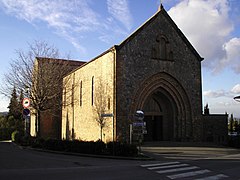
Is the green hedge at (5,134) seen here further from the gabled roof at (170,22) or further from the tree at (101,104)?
the gabled roof at (170,22)

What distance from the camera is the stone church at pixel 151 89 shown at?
81.3 feet

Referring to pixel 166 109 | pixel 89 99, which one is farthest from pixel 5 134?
pixel 166 109

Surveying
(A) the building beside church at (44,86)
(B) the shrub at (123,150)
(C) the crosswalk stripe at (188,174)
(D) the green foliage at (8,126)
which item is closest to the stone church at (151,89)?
(A) the building beside church at (44,86)

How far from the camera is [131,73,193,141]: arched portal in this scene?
27431mm

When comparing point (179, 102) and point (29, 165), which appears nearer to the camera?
point (29, 165)

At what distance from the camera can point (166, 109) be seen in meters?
29.3

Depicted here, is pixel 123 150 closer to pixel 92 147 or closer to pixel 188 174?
pixel 92 147

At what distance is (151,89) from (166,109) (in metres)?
3.74

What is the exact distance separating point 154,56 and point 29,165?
17.4 m

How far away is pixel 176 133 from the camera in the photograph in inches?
1118

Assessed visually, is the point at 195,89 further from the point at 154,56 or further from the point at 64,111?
the point at 64,111

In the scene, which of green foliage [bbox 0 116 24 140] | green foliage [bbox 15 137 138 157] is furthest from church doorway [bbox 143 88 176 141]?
green foliage [bbox 0 116 24 140]

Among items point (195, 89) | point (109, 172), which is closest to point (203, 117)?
point (195, 89)

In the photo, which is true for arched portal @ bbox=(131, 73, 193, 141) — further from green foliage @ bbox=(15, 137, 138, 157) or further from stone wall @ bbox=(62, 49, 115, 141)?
green foliage @ bbox=(15, 137, 138, 157)
